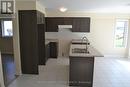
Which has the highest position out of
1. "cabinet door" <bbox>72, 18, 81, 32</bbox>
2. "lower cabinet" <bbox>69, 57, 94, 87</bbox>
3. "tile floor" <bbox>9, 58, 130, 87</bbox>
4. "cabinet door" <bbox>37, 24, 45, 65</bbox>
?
"cabinet door" <bbox>72, 18, 81, 32</bbox>

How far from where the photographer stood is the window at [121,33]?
7184 mm

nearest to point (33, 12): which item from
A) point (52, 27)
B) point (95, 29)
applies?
point (52, 27)

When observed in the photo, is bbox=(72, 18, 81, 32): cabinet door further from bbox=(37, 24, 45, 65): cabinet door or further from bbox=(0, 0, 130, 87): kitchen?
bbox=(37, 24, 45, 65): cabinet door

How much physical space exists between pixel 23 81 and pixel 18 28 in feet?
5.52

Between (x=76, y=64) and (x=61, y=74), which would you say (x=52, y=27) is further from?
(x=76, y=64)

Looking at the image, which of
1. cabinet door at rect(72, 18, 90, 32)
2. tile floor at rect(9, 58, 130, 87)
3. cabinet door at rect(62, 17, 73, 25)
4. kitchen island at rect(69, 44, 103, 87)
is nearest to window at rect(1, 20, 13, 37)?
cabinet door at rect(62, 17, 73, 25)

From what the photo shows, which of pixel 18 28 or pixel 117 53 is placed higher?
pixel 18 28

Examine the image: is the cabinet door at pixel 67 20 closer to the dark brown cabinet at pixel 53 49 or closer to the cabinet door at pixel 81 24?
the cabinet door at pixel 81 24

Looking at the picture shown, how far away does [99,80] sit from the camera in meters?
4.13

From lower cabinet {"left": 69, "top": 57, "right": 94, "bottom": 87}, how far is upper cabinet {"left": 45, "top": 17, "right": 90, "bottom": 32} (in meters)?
3.51

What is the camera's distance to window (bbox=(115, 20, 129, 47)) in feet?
23.6

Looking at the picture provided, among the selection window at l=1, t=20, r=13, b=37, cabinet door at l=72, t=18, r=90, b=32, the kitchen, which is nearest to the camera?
the kitchen

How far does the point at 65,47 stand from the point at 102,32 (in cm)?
221

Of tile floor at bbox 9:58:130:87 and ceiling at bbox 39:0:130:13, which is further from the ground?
ceiling at bbox 39:0:130:13
